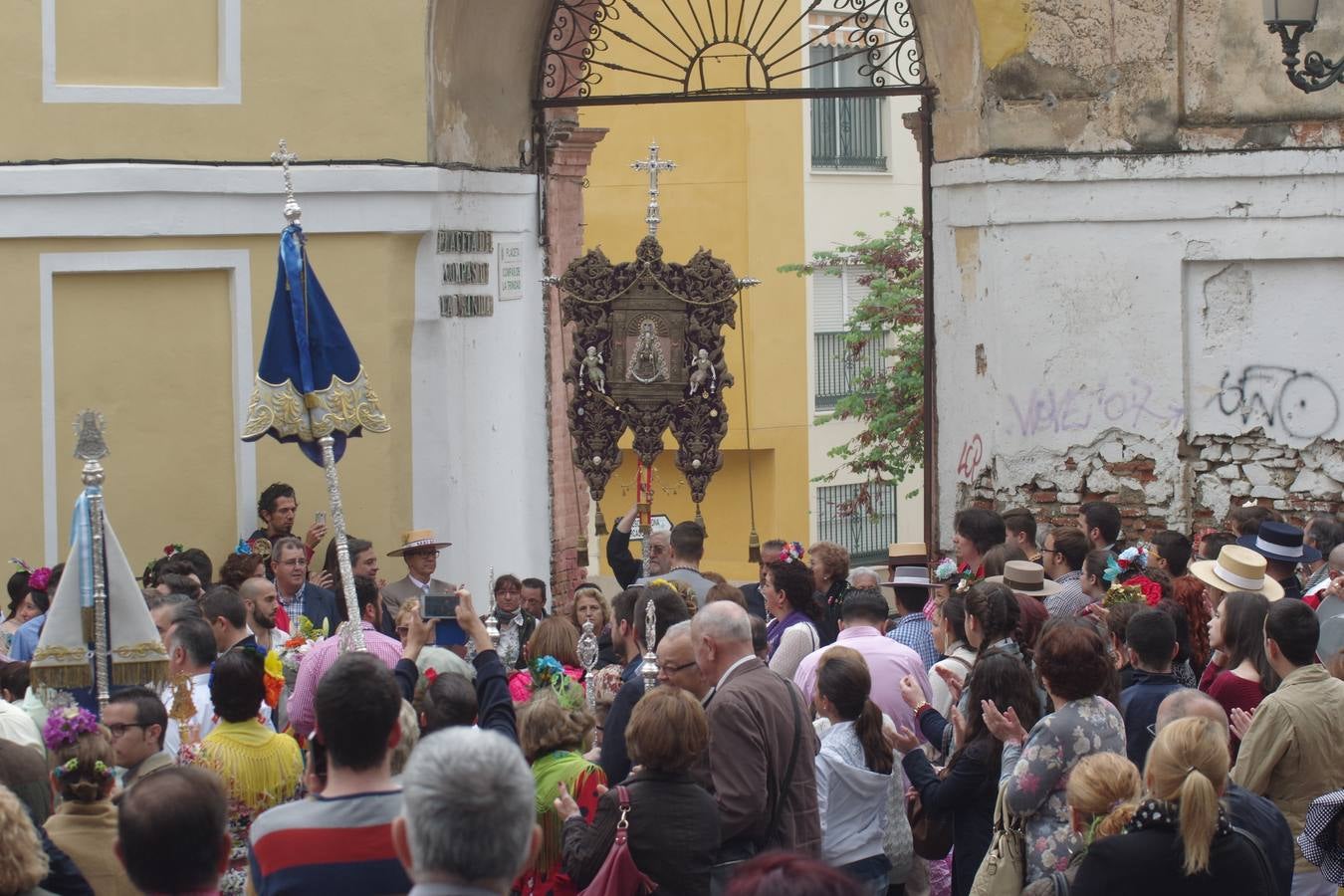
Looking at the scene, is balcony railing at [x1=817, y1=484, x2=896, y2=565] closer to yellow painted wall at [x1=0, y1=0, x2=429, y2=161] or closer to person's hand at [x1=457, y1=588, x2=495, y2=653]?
yellow painted wall at [x1=0, y1=0, x2=429, y2=161]

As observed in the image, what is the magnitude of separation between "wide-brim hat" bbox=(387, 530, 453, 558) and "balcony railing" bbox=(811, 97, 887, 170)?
13.3m

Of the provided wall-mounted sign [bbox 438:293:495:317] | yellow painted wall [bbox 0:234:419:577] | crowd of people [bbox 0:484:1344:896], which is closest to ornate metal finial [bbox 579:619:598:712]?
crowd of people [bbox 0:484:1344:896]

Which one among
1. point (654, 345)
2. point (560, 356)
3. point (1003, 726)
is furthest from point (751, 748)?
point (560, 356)

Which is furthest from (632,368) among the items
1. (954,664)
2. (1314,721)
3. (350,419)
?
(1314,721)

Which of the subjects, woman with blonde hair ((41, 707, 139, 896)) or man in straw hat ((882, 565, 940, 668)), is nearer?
woman with blonde hair ((41, 707, 139, 896))

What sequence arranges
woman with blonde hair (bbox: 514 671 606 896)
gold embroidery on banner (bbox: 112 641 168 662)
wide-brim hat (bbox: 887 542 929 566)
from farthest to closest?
wide-brim hat (bbox: 887 542 929 566) → gold embroidery on banner (bbox: 112 641 168 662) → woman with blonde hair (bbox: 514 671 606 896)

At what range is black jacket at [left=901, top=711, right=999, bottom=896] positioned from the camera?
6.30 meters

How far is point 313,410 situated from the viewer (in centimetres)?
925

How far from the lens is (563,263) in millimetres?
14516

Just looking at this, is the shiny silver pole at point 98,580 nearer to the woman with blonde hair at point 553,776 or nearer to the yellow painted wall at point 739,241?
the woman with blonde hair at point 553,776

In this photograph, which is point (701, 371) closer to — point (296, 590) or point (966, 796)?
point (296, 590)

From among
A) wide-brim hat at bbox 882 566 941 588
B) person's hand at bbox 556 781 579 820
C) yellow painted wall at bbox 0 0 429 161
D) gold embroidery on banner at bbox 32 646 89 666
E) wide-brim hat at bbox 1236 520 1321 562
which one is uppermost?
yellow painted wall at bbox 0 0 429 161

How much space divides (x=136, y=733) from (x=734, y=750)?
A: 1765 millimetres

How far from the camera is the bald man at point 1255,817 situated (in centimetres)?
513
